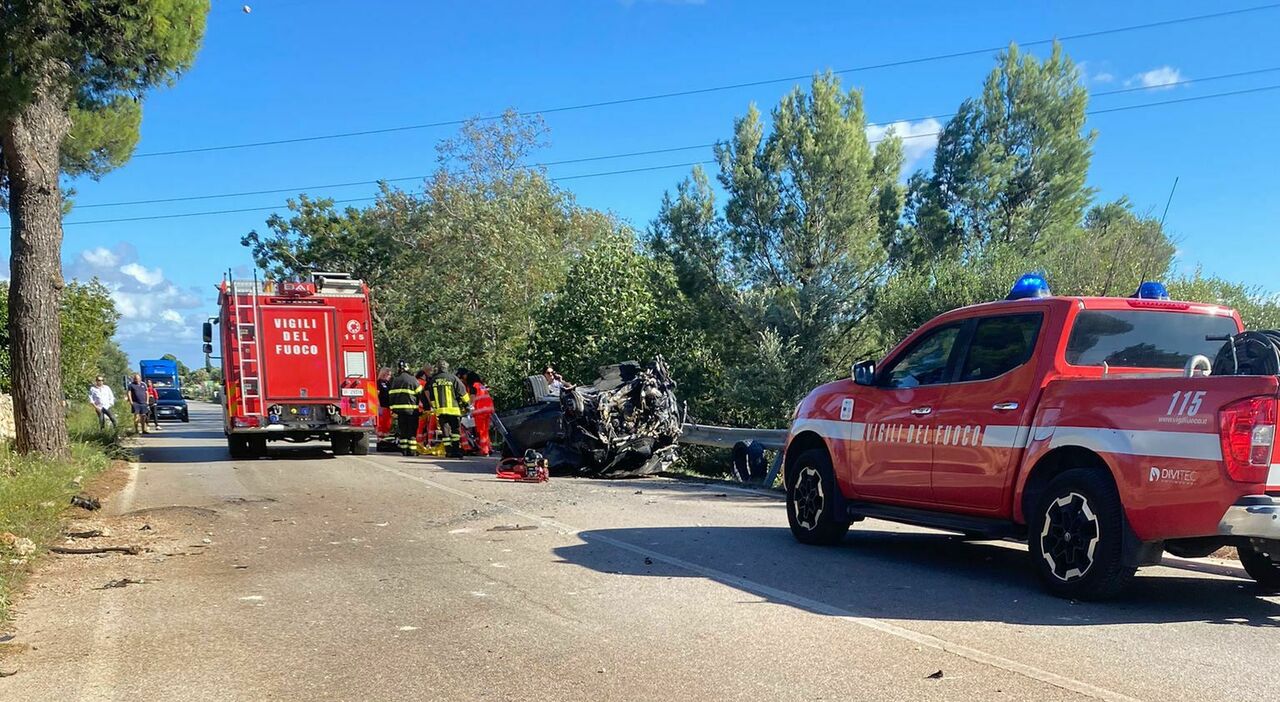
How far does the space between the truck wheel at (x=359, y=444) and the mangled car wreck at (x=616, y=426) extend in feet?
17.6

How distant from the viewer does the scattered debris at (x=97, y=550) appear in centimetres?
829

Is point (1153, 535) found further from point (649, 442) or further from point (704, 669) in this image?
point (649, 442)

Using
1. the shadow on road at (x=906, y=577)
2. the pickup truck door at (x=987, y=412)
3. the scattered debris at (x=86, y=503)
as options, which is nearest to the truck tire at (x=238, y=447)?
the scattered debris at (x=86, y=503)

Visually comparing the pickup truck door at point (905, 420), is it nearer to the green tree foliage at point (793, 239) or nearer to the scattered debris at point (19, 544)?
the scattered debris at point (19, 544)

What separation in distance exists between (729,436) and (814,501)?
21.0 feet

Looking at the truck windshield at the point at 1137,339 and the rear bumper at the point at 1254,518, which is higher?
the truck windshield at the point at 1137,339

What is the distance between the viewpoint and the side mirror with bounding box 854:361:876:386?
779 centimetres

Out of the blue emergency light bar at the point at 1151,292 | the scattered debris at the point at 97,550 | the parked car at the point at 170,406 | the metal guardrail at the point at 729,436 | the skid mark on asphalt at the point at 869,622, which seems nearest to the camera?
the skid mark on asphalt at the point at 869,622

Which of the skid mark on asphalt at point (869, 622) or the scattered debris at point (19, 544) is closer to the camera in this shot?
the skid mark on asphalt at point (869, 622)

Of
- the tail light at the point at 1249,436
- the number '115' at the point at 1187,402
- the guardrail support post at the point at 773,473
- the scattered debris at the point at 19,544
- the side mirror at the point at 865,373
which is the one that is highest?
the side mirror at the point at 865,373

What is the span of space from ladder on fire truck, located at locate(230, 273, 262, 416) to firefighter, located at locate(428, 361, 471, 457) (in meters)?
3.16

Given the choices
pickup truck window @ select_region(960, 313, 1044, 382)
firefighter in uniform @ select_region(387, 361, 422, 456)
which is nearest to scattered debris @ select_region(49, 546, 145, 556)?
pickup truck window @ select_region(960, 313, 1044, 382)

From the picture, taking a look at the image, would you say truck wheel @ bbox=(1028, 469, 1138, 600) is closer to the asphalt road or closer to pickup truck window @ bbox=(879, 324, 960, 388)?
the asphalt road

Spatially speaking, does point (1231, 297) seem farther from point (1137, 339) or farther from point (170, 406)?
point (170, 406)
